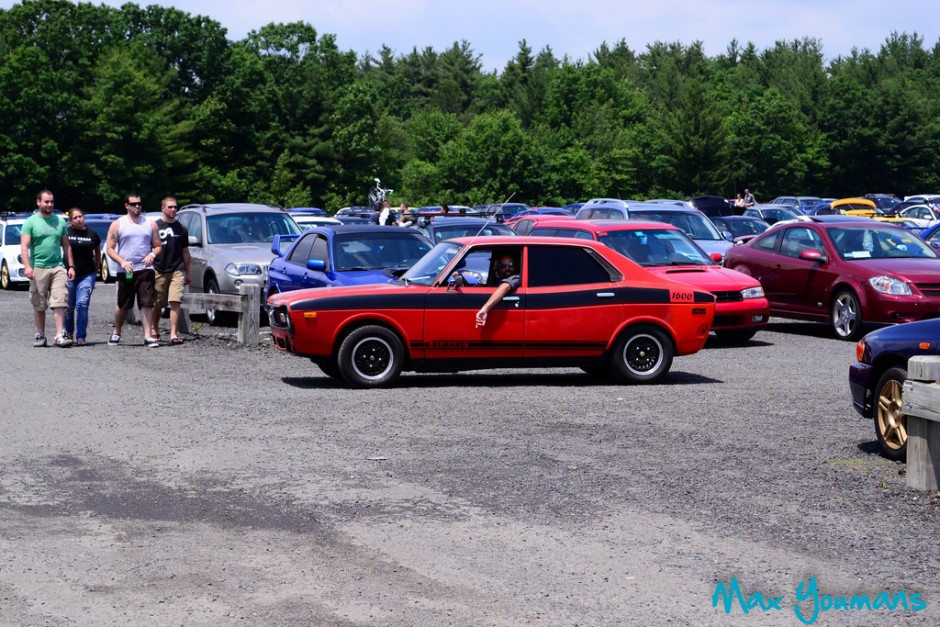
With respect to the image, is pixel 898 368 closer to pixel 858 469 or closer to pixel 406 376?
pixel 858 469

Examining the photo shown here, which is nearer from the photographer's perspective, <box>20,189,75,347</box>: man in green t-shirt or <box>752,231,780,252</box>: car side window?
<box>20,189,75,347</box>: man in green t-shirt

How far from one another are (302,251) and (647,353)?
6.55 m

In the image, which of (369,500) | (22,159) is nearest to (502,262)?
(369,500)

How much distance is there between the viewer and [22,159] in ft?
241

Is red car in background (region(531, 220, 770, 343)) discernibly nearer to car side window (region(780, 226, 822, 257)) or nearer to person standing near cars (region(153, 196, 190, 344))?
car side window (region(780, 226, 822, 257))

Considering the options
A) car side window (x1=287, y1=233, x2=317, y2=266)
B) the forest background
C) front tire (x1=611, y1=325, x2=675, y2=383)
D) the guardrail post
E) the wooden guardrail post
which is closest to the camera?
the wooden guardrail post

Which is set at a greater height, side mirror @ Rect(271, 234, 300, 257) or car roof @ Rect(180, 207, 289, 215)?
car roof @ Rect(180, 207, 289, 215)

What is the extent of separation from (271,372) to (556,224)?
6008 millimetres

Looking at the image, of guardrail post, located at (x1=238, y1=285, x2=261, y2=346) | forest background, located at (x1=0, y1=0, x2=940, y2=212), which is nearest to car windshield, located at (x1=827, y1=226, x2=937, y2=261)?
guardrail post, located at (x1=238, y1=285, x2=261, y2=346)

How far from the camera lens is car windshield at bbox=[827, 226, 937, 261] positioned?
19359mm

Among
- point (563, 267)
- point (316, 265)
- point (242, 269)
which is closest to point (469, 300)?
point (563, 267)

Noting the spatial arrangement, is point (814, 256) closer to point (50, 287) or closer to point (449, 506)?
point (50, 287)

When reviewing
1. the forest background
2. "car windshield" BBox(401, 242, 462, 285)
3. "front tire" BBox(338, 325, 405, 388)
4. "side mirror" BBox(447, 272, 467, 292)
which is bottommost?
"front tire" BBox(338, 325, 405, 388)

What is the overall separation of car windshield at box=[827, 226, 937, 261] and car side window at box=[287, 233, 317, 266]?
7.43 metres
